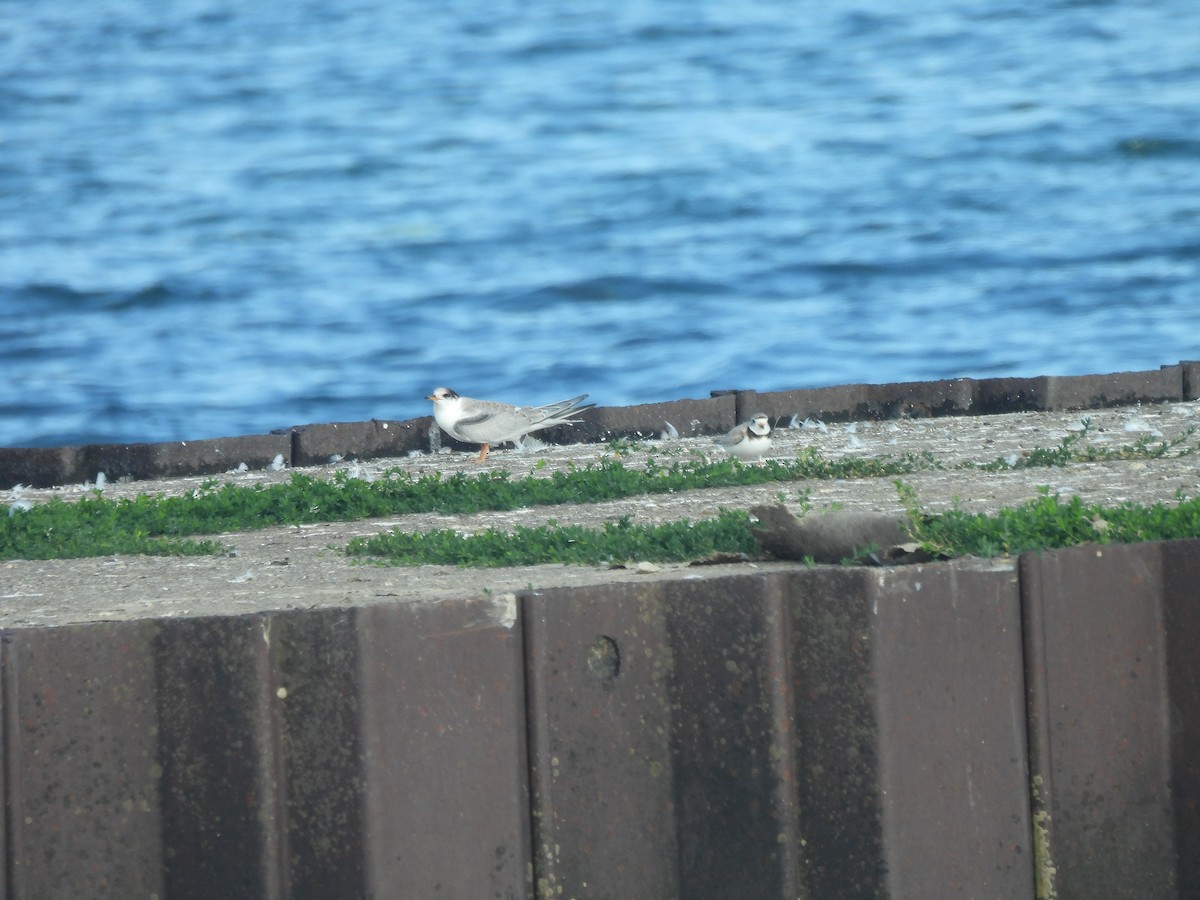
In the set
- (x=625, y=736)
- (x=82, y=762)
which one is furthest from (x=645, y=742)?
(x=82, y=762)

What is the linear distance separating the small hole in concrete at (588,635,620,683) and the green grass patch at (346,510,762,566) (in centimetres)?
98

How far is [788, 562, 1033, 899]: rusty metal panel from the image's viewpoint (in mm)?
4922

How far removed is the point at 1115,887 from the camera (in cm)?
519

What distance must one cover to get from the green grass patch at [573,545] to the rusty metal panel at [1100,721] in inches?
51.3

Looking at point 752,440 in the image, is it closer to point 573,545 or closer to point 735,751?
point 573,545

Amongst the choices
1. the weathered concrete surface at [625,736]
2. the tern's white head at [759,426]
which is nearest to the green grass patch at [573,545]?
the weathered concrete surface at [625,736]

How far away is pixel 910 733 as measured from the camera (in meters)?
4.95

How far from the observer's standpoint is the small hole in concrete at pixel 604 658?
494 centimetres

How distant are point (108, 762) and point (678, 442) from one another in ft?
24.2

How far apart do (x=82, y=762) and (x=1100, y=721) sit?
Result: 3.38 m

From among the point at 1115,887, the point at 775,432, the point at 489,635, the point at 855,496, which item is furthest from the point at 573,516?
the point at 775,432

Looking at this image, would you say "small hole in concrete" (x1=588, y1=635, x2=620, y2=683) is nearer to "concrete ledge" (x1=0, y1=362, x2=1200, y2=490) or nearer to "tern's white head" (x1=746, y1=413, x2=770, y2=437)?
"tern's white head" (x1=746, y1=413, x2=770, y2=437)

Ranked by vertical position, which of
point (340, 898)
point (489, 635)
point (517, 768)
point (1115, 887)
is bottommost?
point (1115, 887)

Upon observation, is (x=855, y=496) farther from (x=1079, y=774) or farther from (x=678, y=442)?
(x=678, y=442)
